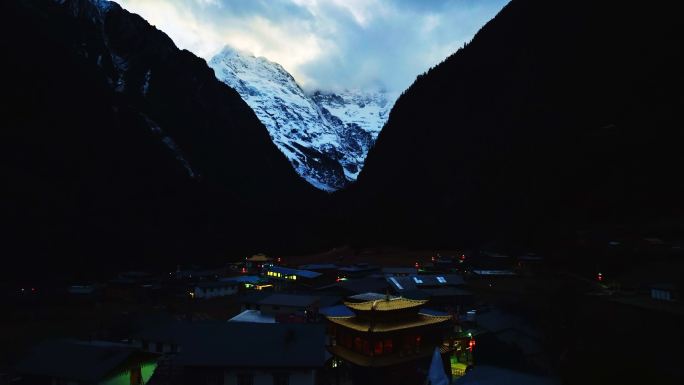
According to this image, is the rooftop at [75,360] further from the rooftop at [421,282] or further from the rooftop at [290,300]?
the rooftop at [421,282]

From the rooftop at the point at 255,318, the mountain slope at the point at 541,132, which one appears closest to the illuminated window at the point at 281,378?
the rooftop at the point at 255,318

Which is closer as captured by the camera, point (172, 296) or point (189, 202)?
point (172, 296)

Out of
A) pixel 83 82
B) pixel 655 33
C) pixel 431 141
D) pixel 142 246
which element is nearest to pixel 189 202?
pixel 142 246

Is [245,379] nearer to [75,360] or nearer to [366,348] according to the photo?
[366,348]

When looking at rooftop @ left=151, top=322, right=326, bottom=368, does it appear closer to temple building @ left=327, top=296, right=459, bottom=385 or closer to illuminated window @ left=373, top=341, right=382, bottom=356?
temple building @ left=327, top=296, right=459, bottom=385

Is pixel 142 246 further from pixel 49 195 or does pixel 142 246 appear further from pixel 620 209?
pixel 620 209

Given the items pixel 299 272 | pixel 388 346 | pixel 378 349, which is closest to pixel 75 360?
pixel 378 349
